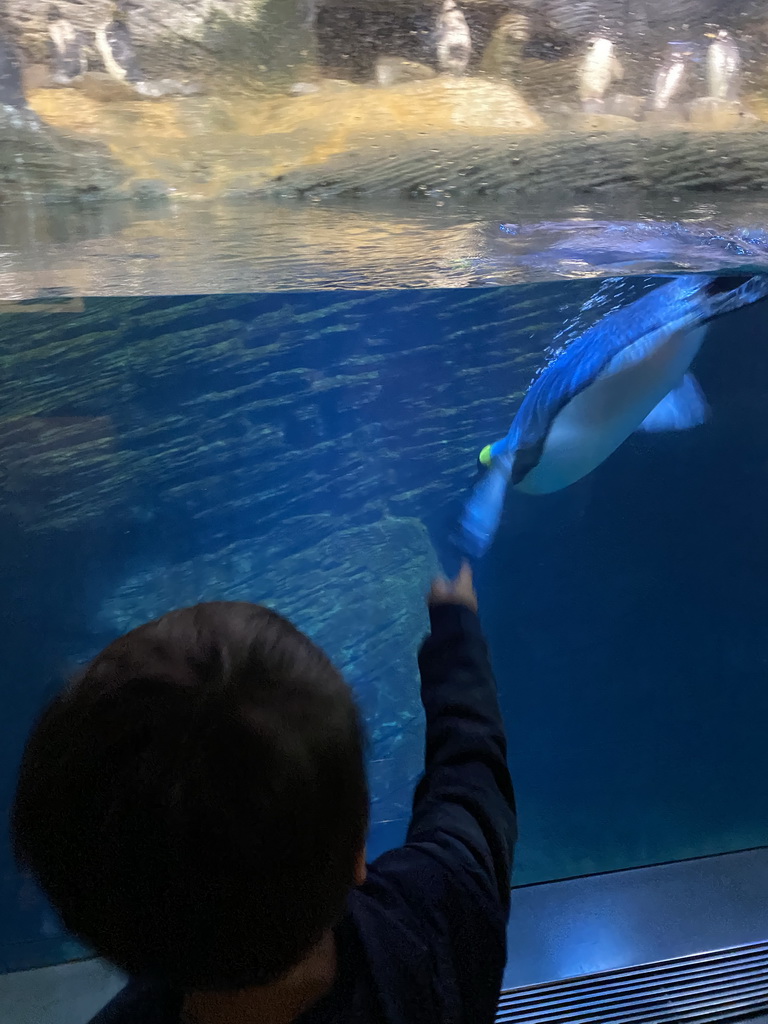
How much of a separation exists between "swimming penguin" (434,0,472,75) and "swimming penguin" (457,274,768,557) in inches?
50.7

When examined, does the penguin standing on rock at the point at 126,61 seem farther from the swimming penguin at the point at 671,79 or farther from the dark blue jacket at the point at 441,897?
the dark blue jacket at the point at 441,897

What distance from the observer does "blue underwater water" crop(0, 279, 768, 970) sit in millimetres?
2145

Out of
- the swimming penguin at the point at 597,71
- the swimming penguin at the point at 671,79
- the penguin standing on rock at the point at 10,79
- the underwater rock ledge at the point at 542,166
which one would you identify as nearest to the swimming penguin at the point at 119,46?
the penguin standing on rock at the point at 10,79

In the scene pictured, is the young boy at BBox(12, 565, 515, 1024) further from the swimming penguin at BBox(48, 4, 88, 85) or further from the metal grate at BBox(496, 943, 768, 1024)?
the metal grate at BBox(496, 943, 768, 1024)

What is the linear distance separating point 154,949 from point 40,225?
1.38 metres

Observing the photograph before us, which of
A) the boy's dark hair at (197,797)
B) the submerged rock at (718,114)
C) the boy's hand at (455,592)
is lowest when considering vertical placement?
the boy's hand at (455,592)

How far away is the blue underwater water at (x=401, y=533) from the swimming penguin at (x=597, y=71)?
3.99 ft

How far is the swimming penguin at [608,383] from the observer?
2.27m

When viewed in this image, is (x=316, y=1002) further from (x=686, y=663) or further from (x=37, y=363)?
(x=686, y=663)

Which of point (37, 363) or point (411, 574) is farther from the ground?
point (37, 363)

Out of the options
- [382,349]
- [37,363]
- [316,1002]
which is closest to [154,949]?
[316,1002]

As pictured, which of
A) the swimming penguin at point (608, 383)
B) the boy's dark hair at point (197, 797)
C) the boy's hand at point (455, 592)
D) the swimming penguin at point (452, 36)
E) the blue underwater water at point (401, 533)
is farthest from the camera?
the swimming penguin at point (608, 383)

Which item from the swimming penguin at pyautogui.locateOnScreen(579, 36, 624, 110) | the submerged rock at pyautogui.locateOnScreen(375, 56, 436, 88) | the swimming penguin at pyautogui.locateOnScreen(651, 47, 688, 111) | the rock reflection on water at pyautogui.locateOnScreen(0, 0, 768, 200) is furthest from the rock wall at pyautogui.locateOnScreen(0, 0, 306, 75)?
the swimming penguin at pyautogui.locateOnScreen(651, 47, 688, 111)

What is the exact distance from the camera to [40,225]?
4.74 ft
